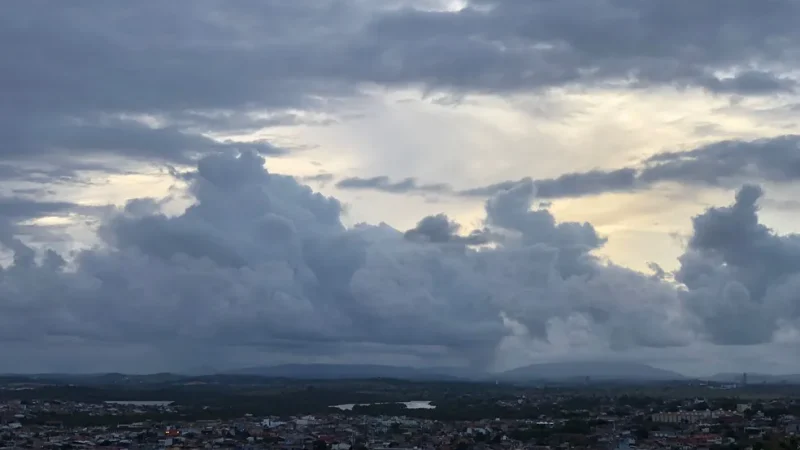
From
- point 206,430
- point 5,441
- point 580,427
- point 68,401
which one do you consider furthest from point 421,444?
point 68,401

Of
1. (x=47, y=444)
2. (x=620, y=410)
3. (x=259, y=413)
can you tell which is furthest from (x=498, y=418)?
(x=47, y=444)

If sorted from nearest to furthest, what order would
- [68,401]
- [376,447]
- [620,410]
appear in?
1. [376,447]
2. [620,410]
3. [68,401]

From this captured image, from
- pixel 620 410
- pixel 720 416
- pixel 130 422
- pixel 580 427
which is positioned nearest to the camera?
pixel 580 427

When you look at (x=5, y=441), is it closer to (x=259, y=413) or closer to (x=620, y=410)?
(x=259, y=413)

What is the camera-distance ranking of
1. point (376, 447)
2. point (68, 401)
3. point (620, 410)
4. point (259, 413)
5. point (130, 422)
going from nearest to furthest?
point (376, 447)
point (130, 422)
point (620, 410)
point (259, 413)
point (68, 401)

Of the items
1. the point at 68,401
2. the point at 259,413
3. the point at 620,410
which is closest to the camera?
the point at 620,410

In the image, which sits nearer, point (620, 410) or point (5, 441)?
point (5, 441)

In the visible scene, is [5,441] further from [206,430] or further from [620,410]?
[620,410]

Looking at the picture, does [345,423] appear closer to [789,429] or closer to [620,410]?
[620,410]

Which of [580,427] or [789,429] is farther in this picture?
[580,427]
